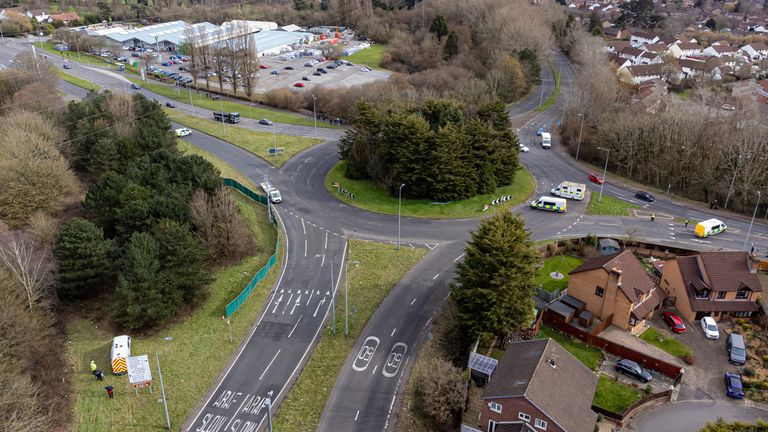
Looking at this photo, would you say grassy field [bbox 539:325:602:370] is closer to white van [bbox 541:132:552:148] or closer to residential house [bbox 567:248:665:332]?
residential house [bbox 567:248:665:332]

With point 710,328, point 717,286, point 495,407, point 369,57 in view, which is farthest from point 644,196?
point 369,57

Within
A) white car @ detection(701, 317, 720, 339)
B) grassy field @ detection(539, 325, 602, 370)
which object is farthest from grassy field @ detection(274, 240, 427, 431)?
white car @ detection(701, 317, 720, 339)

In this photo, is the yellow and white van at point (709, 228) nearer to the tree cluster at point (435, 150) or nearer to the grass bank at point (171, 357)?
the tree cluster at point (435, 150)

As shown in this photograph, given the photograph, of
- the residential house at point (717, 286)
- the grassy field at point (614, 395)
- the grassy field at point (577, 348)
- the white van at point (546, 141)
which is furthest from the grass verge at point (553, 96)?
the grassy field at point (614, 395)

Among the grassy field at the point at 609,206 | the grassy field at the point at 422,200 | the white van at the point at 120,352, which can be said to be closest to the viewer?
the white van at the point at 120,352

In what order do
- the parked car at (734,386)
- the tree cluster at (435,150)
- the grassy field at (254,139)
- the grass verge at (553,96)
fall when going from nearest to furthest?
1. the parked car at (734,386)
2. the tree cluster at (435,150)
3. the grassy field at (254,139)
4. the grass verge at (553,96)

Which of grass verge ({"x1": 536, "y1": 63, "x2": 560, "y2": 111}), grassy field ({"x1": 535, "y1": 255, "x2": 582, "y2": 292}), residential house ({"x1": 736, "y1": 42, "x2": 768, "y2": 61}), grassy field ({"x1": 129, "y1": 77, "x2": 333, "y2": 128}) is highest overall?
residential house ({"x1": 736, "y1": 42, "x2": 768, "y2": 61})

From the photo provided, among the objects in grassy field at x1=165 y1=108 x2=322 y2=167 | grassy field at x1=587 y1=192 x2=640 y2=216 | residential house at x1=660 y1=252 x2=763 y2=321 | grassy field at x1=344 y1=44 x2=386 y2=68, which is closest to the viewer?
residential house at x1=660 y1=252 x2=763 y2=321

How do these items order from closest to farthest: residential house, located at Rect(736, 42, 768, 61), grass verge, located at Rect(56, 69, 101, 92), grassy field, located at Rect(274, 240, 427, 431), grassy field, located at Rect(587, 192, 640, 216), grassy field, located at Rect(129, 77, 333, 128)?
grassy field, located at Rect(274, 240, 427, 431) < grassy field, located at Rect(587, 192, 640, 216) < grassy field, located at Rect(129, 77, 333, 128) < grass verge, located at Rect(56, 69, 101, 92) < residential house, located at Rect(736, 42, 768, 61)
